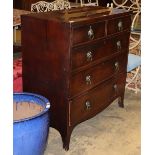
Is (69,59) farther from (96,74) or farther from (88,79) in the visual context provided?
(96,74)

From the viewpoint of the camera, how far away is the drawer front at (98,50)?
2.37 m

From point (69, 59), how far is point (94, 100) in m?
0.56

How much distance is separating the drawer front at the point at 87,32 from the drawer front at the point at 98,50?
0.06 meters

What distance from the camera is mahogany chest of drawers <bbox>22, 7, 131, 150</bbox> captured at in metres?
2.33

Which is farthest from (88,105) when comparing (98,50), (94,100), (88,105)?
(98,50)

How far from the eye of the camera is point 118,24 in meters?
2.83

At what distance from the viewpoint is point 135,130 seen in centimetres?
289

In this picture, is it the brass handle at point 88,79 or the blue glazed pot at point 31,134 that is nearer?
the blue glazed pot at point 31,134

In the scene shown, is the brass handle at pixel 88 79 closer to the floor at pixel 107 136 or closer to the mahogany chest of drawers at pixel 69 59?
the mahogany chest of drawers at pixel 69 59

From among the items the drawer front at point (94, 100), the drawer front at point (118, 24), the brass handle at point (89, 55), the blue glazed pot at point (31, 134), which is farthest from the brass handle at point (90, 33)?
the blue glazed pot at point (31, 134)
